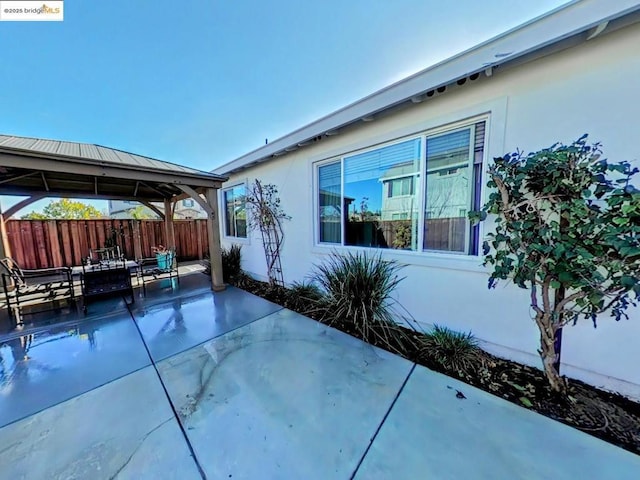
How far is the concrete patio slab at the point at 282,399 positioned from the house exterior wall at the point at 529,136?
1.15 m

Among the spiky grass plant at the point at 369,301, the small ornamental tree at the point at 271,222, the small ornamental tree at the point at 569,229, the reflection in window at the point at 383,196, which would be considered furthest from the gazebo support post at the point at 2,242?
the small ornamental tree at the point at 569,229

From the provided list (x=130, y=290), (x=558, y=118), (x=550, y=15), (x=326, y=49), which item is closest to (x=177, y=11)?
(x=326, y=49)

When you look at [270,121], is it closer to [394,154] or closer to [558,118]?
[394,154]

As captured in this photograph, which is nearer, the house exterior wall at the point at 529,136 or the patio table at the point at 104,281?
the house exterior wall at the point at 529,136

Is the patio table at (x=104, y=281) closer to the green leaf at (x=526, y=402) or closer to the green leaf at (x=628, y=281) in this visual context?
the green leaf at (x=526, y=402)

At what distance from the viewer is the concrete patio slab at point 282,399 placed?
1621 mm

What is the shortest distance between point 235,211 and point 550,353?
7.60 meters

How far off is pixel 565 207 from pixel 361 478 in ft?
8.54

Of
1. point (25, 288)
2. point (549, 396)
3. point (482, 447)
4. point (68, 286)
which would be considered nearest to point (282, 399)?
point (482, 447)

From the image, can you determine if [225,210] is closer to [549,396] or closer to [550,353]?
[550,353]

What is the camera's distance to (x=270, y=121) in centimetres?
766

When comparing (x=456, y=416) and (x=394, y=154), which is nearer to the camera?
(x=456, y=416)

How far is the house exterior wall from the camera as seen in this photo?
206cm

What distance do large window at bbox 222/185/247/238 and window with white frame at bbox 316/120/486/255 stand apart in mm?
3455
